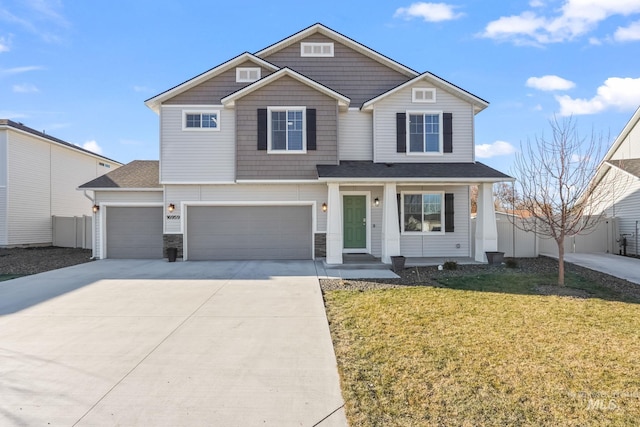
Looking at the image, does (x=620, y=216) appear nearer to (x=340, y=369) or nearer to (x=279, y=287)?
(x=279, y=287)

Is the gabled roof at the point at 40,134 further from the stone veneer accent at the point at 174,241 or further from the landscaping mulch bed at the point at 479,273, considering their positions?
the landscaping mulch bed at the point at 479,273

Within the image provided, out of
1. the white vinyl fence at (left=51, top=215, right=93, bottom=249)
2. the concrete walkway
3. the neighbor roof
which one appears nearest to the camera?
the concrete walkway

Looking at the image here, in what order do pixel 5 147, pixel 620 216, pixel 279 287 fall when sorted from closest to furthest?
pixel 279 287 < pixel 620 216 < pixel 5 147

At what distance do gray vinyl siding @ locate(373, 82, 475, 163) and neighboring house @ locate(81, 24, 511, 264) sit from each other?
37 millimetres

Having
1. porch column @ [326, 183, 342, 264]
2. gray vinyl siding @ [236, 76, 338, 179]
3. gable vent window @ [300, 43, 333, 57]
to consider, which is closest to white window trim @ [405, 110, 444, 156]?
gray vinyl siding @ [236, 76, 338, 179]

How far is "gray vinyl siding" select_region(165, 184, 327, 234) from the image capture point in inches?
492

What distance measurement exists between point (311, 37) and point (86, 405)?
45.2 ft

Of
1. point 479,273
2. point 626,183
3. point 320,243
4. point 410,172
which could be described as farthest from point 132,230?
point 626,183

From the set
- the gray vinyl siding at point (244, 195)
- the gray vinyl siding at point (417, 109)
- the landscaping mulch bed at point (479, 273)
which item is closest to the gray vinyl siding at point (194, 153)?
the gray vinyl siding at point (244, 195)

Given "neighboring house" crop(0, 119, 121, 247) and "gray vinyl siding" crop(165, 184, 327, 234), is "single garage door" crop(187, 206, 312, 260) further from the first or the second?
"neighboring house" crop(0, 119, 121, 247)

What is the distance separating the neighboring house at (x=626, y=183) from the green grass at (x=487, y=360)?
1079cm

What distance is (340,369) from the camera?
384cm

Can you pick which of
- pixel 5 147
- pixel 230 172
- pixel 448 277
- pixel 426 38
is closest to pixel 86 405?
pixel 448 277

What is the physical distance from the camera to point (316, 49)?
44.4ft
